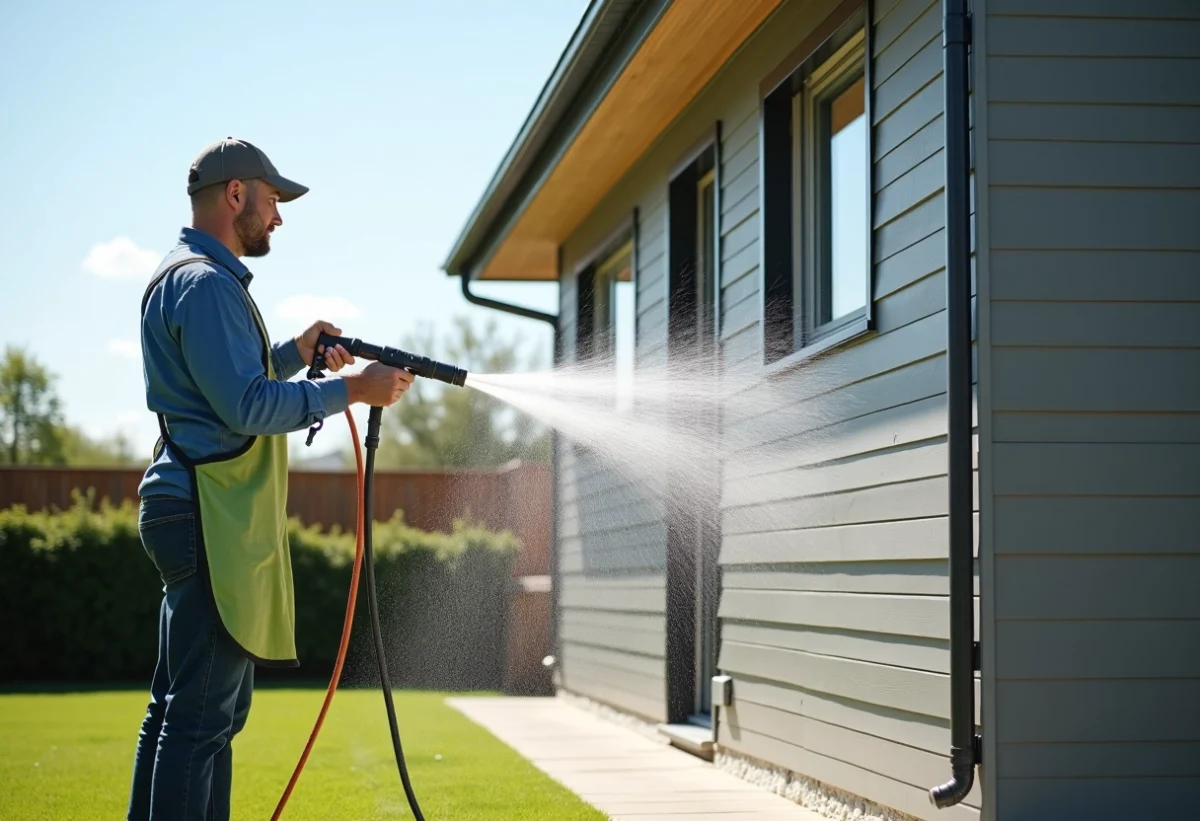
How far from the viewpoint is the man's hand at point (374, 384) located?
2.99 meters

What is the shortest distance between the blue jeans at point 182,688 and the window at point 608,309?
5.14m

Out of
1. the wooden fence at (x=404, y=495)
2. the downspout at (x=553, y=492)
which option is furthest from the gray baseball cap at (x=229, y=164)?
the wooden fence at (x=404, y=495)

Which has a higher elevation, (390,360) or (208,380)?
(390,360)

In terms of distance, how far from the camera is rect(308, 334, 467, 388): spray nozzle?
10.3ft

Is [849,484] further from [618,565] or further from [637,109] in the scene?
[618,565]

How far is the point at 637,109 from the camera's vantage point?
21.7 ft

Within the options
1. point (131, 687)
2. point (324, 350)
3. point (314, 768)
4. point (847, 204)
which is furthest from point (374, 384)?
point (131, 687)

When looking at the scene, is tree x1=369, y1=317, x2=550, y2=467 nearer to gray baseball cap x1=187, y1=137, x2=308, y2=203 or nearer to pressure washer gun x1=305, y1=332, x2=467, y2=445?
pressure washer gun x1=305, y1=332, x2=467, y2=445

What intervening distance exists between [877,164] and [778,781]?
235 cm

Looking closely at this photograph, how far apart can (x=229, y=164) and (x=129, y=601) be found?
971cm

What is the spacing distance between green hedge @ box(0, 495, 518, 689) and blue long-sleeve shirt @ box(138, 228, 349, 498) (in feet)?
27.2

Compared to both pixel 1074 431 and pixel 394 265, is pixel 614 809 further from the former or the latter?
pixel 394 265

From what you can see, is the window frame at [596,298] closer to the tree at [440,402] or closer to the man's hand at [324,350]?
the man's hand at [324,350]

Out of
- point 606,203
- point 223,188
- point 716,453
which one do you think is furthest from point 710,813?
point 606,203
